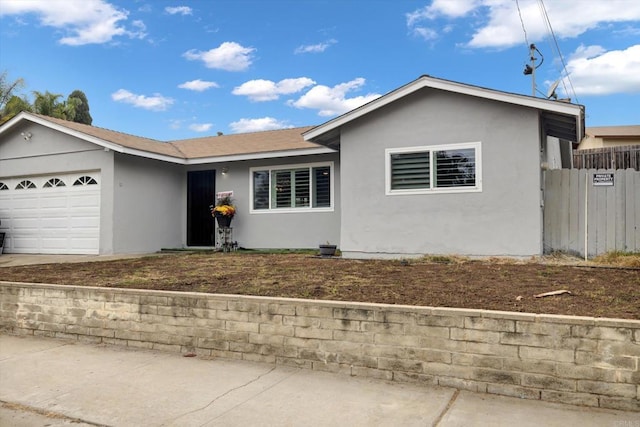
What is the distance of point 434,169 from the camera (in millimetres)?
9523

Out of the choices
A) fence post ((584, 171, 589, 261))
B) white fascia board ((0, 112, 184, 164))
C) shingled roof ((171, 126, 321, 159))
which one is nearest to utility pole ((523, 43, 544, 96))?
shingled roof ((171, 126, 321, 159))

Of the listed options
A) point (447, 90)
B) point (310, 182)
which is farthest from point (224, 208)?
point (447, 90)

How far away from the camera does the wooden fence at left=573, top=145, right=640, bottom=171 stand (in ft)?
Result: 50.9

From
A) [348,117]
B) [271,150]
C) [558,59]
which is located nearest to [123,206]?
[271,150]

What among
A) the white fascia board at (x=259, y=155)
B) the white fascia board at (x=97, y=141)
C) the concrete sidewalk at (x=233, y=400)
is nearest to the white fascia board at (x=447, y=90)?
the white fascia board at (x=259, y=155)

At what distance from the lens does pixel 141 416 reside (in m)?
3.77

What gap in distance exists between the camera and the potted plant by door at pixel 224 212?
42.7 ft

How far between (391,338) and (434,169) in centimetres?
569

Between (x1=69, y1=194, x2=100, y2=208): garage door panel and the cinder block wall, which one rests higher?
(x1=69, y1=194, x2=100, y2=208): garage door panel

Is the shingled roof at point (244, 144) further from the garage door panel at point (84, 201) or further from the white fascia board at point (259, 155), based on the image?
the garage door panel at point (84, 201)

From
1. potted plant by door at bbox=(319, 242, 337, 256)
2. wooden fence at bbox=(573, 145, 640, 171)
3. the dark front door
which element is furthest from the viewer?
wooden fence at bbox=(573, 145, 640, 171)

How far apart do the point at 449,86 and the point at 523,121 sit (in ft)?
5.10

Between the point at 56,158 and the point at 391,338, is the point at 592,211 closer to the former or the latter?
the point at 391,338

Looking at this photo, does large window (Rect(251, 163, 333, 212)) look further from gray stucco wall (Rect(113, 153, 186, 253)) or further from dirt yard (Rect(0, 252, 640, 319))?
dirt yard (Rect(0, 252, 640, 319))
